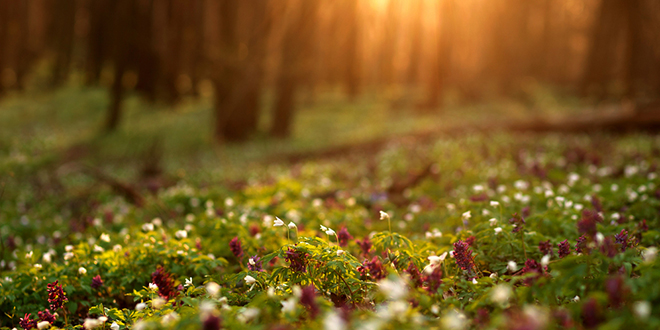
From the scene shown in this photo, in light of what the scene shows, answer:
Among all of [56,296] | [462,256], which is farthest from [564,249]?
[56,296]

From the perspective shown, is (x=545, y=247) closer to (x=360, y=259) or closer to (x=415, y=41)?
(x=360, y=259)

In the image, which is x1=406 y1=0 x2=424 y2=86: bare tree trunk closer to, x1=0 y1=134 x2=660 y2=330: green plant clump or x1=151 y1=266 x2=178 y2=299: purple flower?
x1=0 y1=134 x2=660 y2=330: green plant clump

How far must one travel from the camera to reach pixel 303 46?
18547 mm

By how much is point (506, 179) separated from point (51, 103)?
2663 cm

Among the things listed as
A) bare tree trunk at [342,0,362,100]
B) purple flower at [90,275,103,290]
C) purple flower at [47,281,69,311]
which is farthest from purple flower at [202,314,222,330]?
bare tree trunk at [342,0,362,100]

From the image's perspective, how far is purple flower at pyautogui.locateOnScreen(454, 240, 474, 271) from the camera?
2785 mm

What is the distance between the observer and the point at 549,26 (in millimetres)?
37125

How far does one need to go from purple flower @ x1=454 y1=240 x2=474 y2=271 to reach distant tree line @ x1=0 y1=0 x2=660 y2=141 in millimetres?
7850

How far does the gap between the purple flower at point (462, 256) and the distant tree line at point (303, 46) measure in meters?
7.85

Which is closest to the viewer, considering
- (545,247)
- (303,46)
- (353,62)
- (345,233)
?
(545,247)

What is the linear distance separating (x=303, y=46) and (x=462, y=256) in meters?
16.8

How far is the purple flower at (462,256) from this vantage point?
2.79 m

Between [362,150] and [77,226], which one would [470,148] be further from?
[77,226]

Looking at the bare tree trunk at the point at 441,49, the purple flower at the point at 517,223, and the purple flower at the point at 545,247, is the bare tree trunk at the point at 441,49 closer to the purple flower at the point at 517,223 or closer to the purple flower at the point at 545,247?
the purple flower at the point at 517,223
